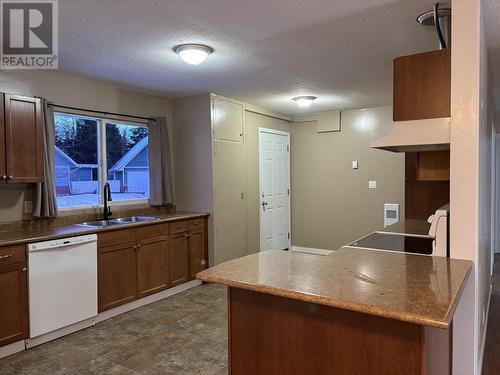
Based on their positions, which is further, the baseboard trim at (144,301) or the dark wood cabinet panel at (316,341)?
the baseboard trim at (144,301)

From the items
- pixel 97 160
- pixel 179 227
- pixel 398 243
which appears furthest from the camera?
pixel 179 227

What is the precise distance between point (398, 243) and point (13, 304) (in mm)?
2906

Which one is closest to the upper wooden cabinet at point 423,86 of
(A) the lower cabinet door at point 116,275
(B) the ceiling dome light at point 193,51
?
(B) the ceiling dome light at point 193,51

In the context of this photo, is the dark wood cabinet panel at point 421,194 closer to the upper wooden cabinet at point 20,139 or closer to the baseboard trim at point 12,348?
the upper wooden cabinet at point 20,139

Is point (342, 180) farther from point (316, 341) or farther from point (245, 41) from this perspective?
point (316, 341)

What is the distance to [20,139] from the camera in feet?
10.0

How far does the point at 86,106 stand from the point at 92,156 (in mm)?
551

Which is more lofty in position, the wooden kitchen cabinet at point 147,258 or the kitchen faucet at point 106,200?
the kitchen faucet at point 106,200

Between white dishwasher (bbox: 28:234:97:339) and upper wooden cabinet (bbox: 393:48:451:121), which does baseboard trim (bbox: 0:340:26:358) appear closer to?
white dishwasher (bbox: 28:234:97:339)

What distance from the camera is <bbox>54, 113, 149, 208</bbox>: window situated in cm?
381

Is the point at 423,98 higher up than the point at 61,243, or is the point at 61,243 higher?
the point at 423,98

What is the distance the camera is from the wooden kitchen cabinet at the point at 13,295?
2746 millimetres

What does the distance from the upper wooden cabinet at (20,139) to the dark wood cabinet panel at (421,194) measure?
11.8ft

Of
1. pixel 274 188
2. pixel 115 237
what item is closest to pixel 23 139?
pixel 115 237
